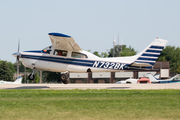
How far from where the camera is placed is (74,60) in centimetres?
1866

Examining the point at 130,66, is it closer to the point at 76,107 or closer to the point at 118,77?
the point at 76,107

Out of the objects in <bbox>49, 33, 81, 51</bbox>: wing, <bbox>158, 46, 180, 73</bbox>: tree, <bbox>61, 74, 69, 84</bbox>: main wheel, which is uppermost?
<bbox>158, 46, 180, 73</bbox>: tree

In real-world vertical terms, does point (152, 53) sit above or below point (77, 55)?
above

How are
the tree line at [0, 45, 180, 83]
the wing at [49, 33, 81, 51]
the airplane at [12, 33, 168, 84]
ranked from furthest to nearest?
1. the tree line at [0, 45, 180, 83]
2. the airplane at [12, 33, 168, 84]
3. the wing at [49, 33, 81, 51]

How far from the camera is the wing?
16.7 meters

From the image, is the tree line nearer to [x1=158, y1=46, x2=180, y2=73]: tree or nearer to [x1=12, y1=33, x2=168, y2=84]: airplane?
[x1=158, y1=46, x2=180, y2=73]: tree

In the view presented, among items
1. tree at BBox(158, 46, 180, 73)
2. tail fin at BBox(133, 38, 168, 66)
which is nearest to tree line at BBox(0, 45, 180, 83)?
tree at BBox(158, 46, 180, 73)

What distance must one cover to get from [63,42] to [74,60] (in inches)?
72.8

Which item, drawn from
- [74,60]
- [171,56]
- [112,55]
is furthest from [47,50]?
[171,56]

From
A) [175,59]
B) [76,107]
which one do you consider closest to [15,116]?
[76,107]

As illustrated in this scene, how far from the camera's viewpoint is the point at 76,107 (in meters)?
8.68

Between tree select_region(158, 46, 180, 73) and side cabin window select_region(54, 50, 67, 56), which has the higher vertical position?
tree select_region(158, 46, 180, 73)

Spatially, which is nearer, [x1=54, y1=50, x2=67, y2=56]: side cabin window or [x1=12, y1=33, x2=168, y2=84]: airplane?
[x1=12, y1=33, x2=168, y2=84]: airplane

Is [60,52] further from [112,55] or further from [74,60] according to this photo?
[112,55]
